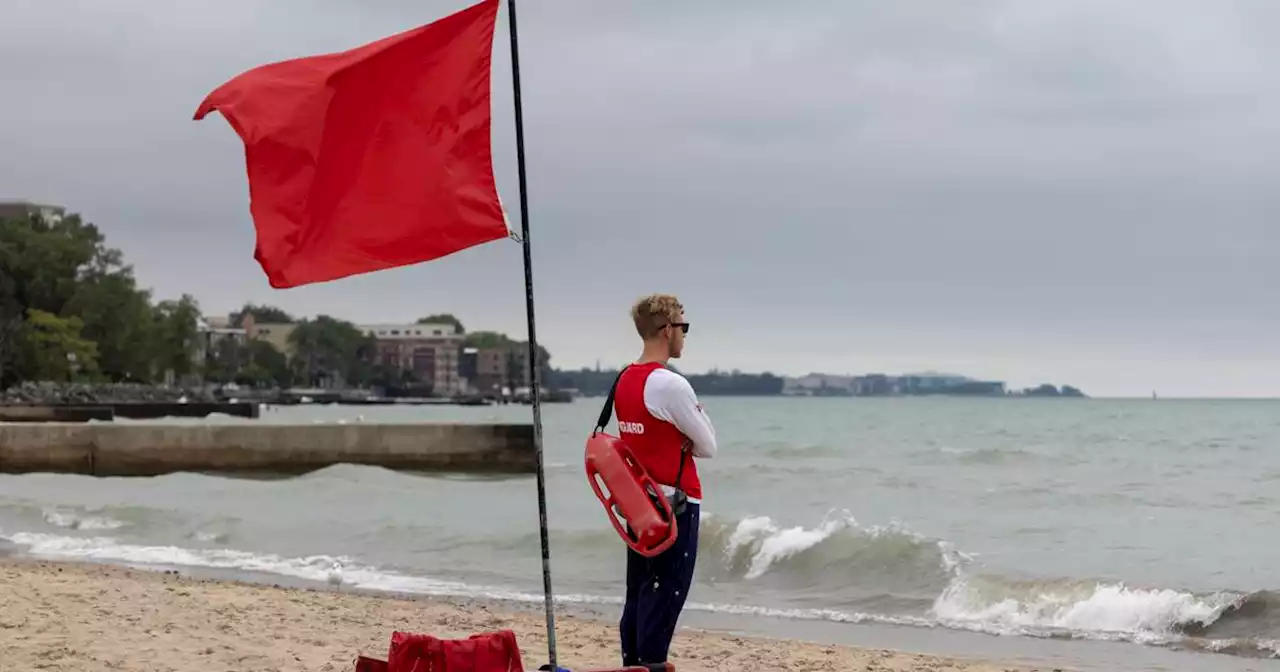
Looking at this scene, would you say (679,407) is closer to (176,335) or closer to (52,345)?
(52,345)

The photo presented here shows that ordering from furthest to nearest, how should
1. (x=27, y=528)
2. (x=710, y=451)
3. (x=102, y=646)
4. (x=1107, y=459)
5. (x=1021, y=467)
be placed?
(x=1107, y=459), (x=1021, y=467), (x=27, y=528), (x=102, y=646), (x=710, y=451)

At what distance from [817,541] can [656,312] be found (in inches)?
411

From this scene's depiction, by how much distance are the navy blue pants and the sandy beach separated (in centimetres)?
316

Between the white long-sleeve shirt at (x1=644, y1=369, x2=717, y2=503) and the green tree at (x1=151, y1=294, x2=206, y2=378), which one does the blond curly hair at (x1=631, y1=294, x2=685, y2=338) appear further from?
the green tree at (x1=151, y1=294, x2=206, y2=378)

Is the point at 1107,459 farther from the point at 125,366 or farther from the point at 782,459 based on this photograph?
the point at 125,366

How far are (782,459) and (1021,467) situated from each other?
8.05m

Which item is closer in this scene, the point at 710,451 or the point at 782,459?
the point at 710,451

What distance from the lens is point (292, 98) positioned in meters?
5.32

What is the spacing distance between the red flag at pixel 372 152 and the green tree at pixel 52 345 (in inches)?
3621

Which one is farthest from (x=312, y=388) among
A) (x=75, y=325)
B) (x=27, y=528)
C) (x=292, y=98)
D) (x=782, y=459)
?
(x=292, y=98)

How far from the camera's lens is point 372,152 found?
17.5 feet

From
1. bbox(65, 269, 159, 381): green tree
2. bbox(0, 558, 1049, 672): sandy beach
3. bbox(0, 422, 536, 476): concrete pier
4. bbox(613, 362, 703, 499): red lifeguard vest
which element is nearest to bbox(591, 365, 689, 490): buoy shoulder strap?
bbox(613, 362, 703, 499): red lifeguard vest

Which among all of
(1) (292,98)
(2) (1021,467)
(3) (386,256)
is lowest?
(2) (1021,467)

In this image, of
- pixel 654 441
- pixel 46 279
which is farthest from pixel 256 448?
pixel 46 279
